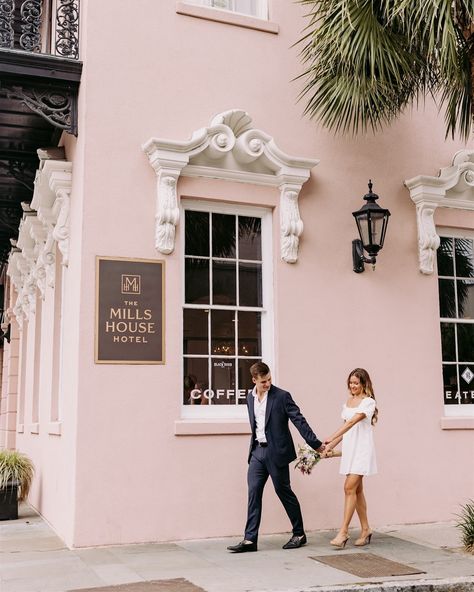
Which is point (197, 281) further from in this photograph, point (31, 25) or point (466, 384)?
point (466, 384)

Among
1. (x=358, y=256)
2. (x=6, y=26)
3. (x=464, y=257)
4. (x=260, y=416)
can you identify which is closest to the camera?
(x=260, y=416)

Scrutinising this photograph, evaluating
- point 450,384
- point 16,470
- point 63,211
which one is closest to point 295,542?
point 450,384

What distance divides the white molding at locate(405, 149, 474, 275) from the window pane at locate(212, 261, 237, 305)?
2.45 metres

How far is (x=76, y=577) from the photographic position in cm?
661

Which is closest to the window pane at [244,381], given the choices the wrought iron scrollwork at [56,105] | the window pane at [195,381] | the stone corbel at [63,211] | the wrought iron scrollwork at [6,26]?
the window pane at [195,381]

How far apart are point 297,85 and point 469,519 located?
5358 millimetres

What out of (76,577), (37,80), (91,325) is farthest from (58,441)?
(37,80)

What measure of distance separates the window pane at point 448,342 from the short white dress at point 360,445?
2401 millimetres

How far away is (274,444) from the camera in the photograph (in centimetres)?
779

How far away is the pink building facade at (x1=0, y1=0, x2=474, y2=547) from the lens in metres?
8.23

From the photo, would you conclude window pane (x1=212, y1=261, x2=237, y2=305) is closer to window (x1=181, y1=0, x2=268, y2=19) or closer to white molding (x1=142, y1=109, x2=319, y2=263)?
white molding (x1=142, y1=109, x2=319, y2=263)

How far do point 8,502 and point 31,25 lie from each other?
19.2 feet

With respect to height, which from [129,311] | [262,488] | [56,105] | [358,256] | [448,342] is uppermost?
[56,105]

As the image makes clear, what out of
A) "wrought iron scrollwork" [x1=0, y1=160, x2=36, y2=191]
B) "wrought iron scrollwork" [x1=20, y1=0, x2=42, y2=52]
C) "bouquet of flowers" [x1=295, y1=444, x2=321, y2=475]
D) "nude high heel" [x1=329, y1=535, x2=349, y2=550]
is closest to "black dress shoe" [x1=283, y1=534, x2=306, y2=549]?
"nude high heel" [x1=329, y1=535, x2=349, y2=550]
